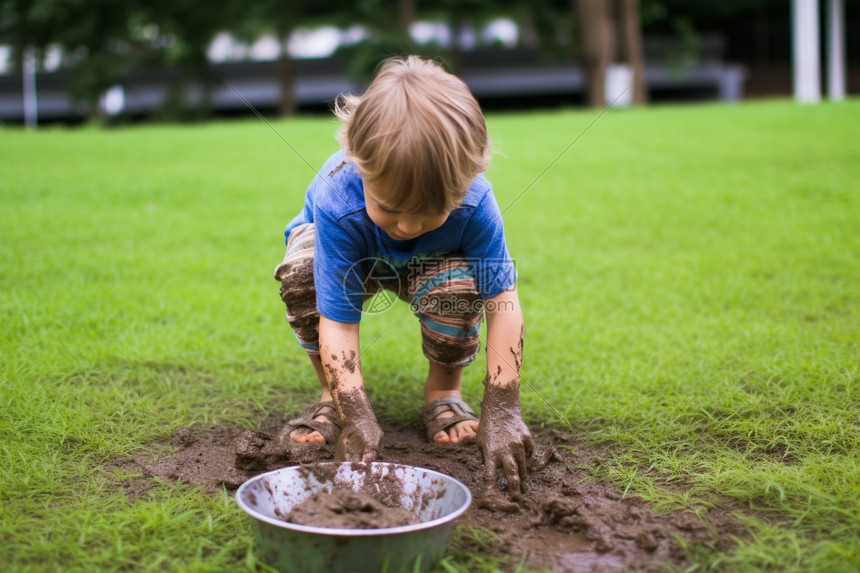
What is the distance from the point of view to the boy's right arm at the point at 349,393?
208 centimetres

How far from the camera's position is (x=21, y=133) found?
10.6 meters

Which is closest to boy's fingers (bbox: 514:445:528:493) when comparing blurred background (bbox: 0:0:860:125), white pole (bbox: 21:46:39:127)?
blurred background (bbox: 0:0:860:125)

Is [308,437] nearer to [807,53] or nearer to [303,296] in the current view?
[303,296]

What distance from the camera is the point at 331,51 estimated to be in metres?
21.3

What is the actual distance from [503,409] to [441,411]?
0.43m

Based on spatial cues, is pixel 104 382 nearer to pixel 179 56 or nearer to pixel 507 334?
pixel 507 334

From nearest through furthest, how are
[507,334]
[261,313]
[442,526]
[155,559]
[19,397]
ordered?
[442,526] < [155,559] < [507,334] < [19,397] < [261,313]

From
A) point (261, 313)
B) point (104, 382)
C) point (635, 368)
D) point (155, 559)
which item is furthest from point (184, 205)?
point (155, 559)

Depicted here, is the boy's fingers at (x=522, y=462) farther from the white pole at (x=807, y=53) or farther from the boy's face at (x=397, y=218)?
the white pole at (x=807, y=53)

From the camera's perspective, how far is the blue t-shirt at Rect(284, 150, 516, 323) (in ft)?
7.07

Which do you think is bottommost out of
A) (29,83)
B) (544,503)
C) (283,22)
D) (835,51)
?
(544,503)

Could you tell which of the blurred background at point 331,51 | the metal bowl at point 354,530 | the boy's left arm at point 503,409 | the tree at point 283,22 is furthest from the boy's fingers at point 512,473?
the tree at point 283,22

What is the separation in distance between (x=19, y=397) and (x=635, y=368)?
2252 millimetres

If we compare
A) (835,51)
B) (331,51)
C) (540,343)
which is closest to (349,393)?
(540,343)
